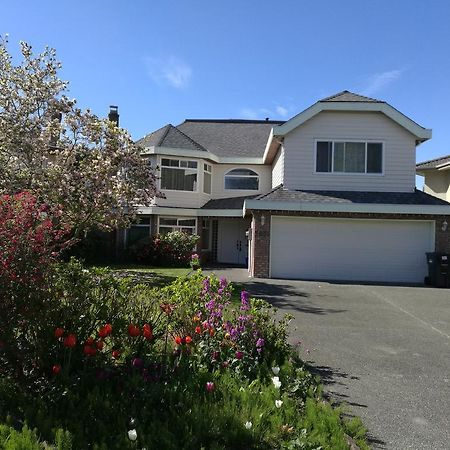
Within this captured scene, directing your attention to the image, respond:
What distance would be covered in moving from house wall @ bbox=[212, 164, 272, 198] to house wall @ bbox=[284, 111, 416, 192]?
251 inches

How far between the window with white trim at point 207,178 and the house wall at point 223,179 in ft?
1.17

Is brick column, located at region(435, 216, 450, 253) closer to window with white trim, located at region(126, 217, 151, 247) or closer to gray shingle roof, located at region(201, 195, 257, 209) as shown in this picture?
gray shingle roof, located at region(201, 195, 257, 209)

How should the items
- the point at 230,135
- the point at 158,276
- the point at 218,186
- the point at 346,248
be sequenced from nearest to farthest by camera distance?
the point at 158,276 < the point at 346,248 < the point at 218,186 < the point at 230,135

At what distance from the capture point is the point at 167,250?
73.5 feet

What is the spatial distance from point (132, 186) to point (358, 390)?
1059 cm

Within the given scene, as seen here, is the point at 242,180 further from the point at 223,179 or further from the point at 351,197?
the point at 351,197

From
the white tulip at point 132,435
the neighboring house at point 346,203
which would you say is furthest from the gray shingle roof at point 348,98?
the white tulip at point 132,435

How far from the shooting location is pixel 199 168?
966 inches

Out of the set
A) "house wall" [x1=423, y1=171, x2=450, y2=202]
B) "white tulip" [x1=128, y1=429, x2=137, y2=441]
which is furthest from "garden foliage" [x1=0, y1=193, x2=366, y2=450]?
"house wall" [x1=423, y1=171, x2=450, y2=202]

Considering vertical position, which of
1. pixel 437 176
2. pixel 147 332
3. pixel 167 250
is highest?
pixel 437 176

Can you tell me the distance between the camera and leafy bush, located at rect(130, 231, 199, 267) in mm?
22328

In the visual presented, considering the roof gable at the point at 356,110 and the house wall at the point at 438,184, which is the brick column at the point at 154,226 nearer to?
the roof gable at the point at 356,110

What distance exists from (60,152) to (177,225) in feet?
34.0

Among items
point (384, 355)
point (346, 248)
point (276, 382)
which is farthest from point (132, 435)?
point (346, 248)
